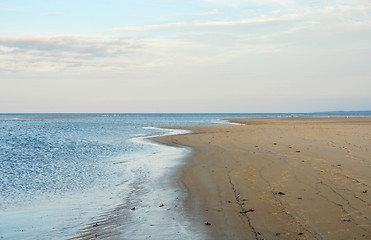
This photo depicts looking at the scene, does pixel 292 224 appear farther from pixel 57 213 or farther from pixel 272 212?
pixel 57 213

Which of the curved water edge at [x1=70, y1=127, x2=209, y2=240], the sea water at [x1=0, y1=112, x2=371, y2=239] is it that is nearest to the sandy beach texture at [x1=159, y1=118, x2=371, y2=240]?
the curved water edge at [x1=70, y1=127, x2=209, y2=240]

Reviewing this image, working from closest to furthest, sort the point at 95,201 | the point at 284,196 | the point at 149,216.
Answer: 1. the point at 149,216
2. the point at 284,196
3. the point at 95,201

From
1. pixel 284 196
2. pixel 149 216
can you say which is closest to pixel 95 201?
pixel 149 216

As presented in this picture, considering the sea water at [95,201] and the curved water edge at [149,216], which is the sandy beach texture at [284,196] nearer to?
the curved water edge at [149,216]

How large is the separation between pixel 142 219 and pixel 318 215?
3949 millimetres

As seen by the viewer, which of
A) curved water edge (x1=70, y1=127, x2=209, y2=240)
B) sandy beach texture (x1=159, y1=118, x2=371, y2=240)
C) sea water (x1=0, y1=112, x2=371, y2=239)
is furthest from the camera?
sea water (x1=0, y1=112, x2=371, y2=239)

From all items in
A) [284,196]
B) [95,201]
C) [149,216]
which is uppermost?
[284,196]

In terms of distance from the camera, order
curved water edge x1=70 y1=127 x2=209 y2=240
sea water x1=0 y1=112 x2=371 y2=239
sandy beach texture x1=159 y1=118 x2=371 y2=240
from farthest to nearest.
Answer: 1. sea water x1=0 y1=112 x2=371 y2=239
2. curved water edge x1=70 y1=127 x2=209 y2=240
3. sandy beach texture x1=159 y1=118 x2=371 y2=240

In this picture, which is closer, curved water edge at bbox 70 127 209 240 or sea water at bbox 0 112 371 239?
curved water edge at bbox 70 127 209 240

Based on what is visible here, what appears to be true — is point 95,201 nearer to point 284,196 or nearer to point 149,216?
point 149,216

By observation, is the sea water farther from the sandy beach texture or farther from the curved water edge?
the sandy beach texture

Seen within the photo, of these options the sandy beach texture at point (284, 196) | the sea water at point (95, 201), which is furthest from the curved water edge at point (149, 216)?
the sandy beach texture at point (284, 196)

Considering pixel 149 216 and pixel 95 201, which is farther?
pixel 95 201

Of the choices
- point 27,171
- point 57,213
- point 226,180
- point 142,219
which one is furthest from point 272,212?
point 27,171
